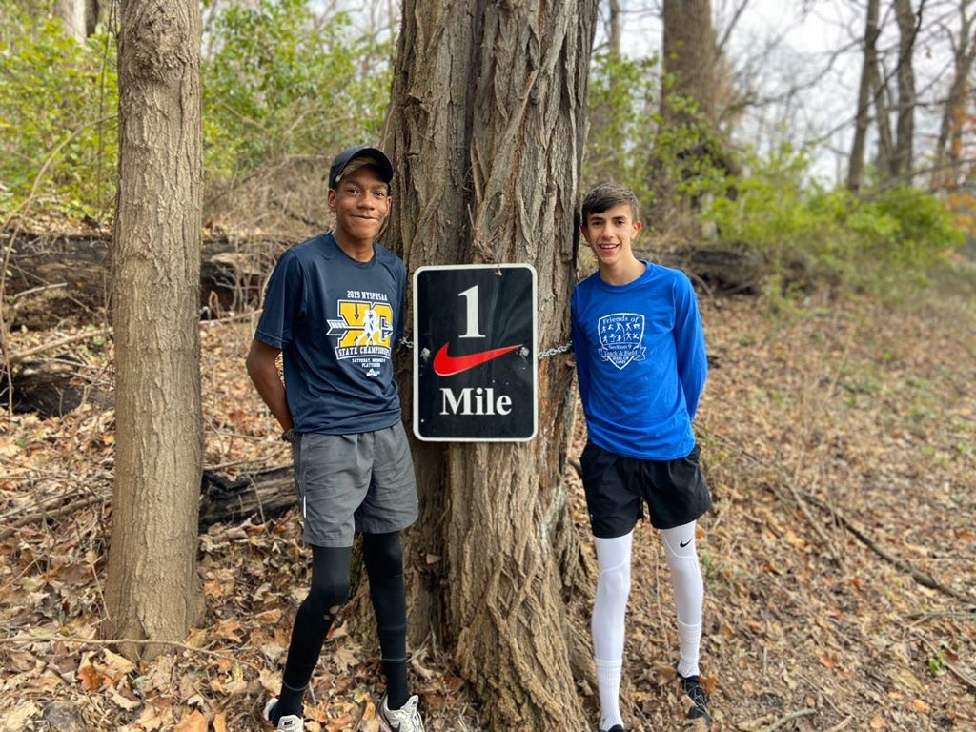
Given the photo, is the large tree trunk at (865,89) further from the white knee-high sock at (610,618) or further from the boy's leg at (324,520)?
the boy's leg at (324,520)

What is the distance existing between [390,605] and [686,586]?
4.24 feet

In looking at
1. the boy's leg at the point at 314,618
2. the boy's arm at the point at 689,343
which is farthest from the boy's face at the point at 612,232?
the boy's leg at the point at 314,618

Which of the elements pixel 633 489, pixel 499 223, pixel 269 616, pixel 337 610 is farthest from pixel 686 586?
pixel 269 616

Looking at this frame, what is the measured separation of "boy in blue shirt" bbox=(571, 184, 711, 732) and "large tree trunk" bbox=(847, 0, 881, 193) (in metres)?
13.0

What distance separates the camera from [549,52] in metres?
2.86

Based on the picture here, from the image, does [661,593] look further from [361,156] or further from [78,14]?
[78,14]

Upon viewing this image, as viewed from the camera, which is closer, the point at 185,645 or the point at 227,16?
the point at 185,645

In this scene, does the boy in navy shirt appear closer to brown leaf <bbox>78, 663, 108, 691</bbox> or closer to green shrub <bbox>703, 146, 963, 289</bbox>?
brown leaf <bbox>78, 663, 108, 691</bbox>

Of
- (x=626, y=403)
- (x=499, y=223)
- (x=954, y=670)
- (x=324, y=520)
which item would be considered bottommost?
(x=954, y=670)

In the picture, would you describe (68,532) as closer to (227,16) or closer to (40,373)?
(40,373)

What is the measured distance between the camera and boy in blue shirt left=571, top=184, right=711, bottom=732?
2.88 metres

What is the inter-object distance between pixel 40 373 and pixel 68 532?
1.77m

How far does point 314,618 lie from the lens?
8.38 ft

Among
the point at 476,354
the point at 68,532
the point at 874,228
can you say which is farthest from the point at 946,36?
the point at 68,532
